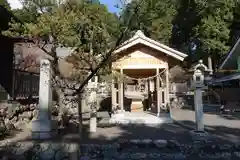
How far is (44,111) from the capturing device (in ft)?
27.8

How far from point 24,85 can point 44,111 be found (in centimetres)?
523

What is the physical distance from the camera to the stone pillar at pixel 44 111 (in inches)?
322

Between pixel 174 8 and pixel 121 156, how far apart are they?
1045 inches

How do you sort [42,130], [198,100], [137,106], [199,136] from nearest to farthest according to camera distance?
[199,136] < [42,130] < [198,100] < [137,106]

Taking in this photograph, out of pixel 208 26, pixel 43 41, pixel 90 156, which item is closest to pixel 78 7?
pixel 43 41

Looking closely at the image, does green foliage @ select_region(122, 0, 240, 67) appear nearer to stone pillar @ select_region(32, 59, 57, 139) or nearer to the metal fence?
the metal fence

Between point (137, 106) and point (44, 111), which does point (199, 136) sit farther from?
point (137, 106)

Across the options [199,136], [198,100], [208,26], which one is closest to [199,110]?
[198,100]

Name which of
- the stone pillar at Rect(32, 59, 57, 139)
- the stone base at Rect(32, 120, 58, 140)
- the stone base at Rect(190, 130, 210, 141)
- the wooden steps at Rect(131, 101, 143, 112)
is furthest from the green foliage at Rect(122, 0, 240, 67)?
the stone base at Rect(32, 120, 58, 140)

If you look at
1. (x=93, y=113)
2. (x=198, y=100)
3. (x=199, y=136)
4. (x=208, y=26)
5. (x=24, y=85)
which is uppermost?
(x=208, y=26)

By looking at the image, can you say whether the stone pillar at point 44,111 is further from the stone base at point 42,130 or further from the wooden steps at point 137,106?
the wooden steps at point 137,106

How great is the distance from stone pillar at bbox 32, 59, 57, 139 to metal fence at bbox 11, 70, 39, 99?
11.2 ft

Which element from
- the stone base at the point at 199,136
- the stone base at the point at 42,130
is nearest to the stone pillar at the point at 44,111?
the stone base at the point at 42,130

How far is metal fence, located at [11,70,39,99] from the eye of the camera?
11.8 m
